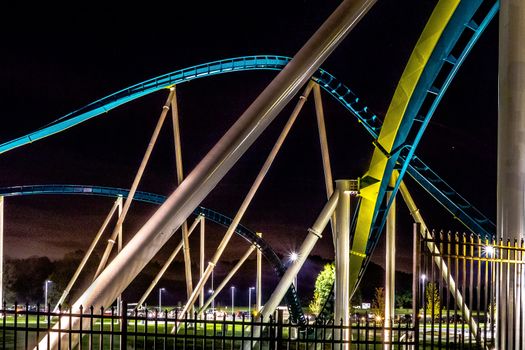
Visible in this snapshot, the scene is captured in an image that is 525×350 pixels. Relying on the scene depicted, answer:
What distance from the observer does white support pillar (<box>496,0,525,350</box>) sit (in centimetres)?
825

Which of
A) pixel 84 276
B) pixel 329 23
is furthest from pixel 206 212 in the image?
pixel 84 276

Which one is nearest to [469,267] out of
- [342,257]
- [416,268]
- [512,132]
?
[416,268]

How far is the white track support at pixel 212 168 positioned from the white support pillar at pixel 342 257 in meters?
7.94

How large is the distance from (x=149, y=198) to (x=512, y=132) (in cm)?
2671

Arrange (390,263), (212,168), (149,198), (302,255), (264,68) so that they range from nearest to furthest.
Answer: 1. (212,168)
2. (302,255)
3. (390,263)
4. (264,68)
5. (149,198)

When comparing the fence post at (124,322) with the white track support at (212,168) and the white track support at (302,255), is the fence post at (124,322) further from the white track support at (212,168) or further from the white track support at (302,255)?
the white track support at (302,255)

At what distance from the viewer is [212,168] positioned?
352 inches

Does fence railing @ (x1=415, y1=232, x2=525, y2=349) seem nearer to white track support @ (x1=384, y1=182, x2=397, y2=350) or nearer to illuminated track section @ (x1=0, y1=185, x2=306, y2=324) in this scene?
white track support @ (x1=384, y1=182, x2=397, y2=350)

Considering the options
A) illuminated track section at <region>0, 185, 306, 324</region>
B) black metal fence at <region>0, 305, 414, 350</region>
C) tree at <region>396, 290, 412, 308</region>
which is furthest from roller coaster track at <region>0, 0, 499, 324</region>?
tree at <region>396, 290, 412, 308</region>

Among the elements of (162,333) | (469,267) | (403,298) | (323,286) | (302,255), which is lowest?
(403,298)

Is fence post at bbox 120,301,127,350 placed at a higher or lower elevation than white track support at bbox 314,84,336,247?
lower

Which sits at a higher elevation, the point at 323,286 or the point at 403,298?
the point at 323,286

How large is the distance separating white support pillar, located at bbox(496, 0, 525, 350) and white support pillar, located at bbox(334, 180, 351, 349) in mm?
8461

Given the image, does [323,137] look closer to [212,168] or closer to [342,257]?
[342,257]
